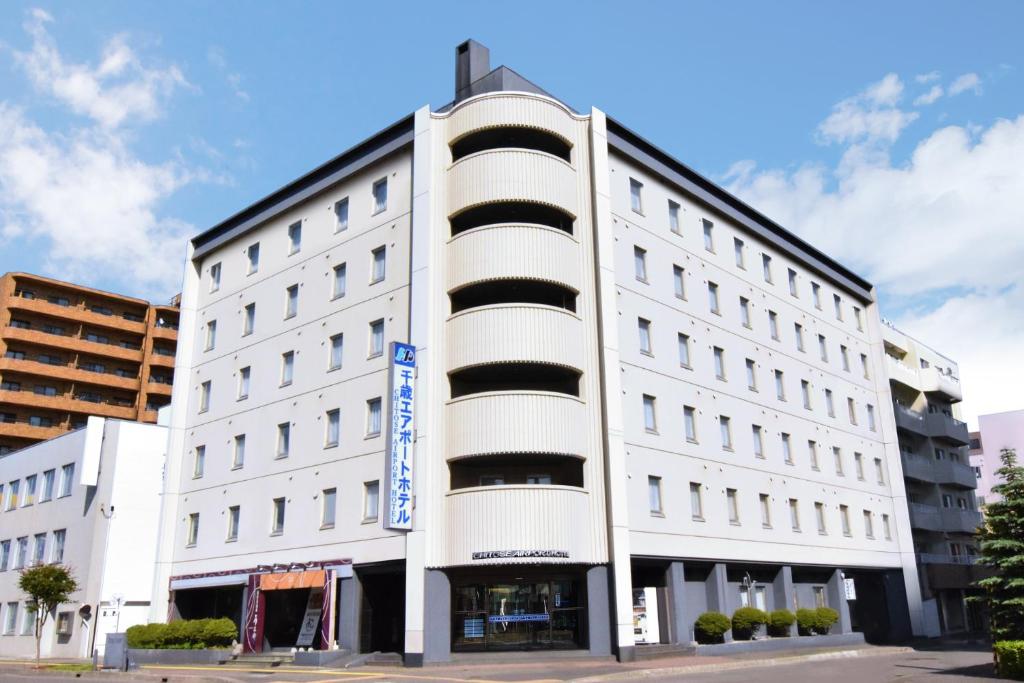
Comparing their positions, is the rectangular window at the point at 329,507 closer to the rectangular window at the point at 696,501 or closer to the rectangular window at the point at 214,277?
the rectangular window at the point at 696,501

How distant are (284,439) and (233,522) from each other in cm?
494

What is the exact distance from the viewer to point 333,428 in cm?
3844

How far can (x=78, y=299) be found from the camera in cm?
9012

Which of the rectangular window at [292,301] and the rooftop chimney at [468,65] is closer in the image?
the rooftop chimney at [468,65]

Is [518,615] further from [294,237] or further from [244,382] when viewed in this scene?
[294,237]

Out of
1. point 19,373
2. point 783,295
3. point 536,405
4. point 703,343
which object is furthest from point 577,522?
point 19,373

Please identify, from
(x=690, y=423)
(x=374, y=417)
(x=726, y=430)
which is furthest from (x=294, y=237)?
(x=726, y=430)

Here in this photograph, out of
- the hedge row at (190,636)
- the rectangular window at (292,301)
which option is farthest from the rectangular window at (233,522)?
the rectangular window at (292,301)

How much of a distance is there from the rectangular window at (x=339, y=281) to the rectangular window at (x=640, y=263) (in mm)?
12961

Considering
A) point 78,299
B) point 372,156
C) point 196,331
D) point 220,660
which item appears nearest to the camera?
point 220,660

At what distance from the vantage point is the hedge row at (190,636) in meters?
37.8

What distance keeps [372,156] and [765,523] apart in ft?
82.4

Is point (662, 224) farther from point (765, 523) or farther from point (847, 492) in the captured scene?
point (847, 492)

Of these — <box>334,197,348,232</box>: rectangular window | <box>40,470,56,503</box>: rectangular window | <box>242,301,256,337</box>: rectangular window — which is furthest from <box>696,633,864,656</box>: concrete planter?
<box>40,470,56,503</box>: rectangular window
